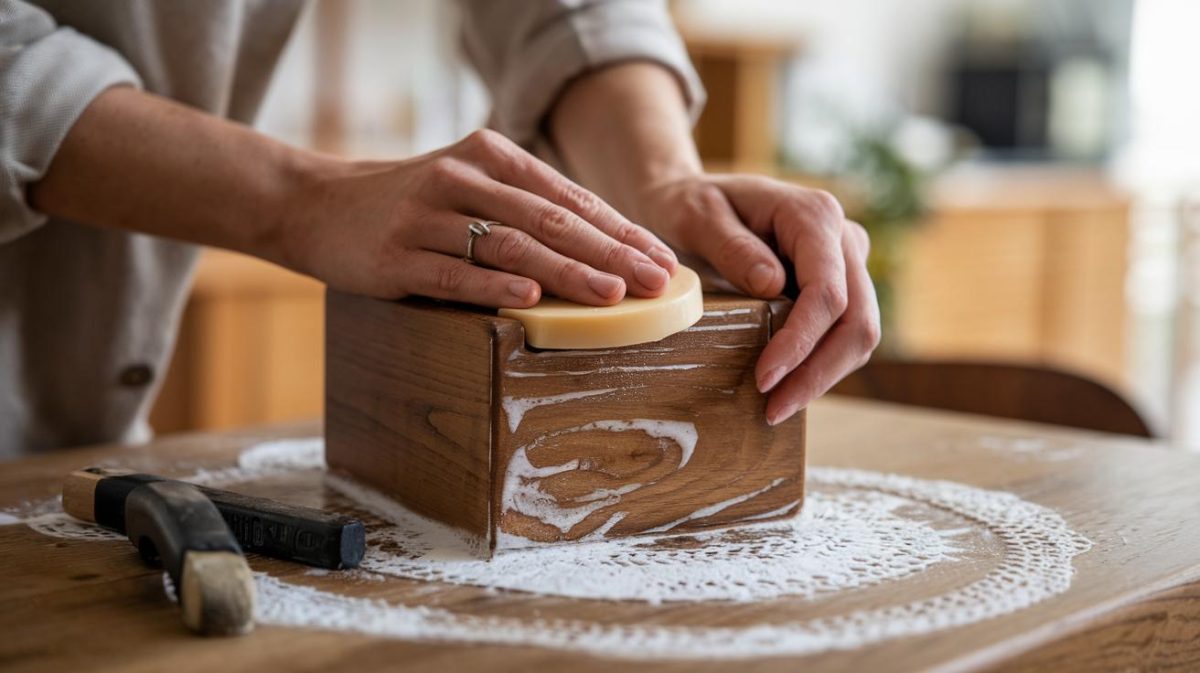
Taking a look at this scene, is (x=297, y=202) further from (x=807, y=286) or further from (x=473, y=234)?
(x=807, y=286)

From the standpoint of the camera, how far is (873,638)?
21.3 inches

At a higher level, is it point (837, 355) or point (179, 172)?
point (179, 172)

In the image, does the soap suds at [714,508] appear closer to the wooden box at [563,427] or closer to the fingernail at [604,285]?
the wooden box at [563,427]

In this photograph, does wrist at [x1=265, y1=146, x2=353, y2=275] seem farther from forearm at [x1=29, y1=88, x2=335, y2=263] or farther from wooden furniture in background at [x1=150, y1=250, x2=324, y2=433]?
wooden furniture in background at [x1=150, y1=250, x2=324, y2=433]

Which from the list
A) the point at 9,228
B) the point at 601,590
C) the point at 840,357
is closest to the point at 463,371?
the point at 601,590

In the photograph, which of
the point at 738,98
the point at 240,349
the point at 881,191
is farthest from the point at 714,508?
the point at 738,98

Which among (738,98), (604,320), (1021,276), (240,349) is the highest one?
(738,98)

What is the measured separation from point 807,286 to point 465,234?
22cm

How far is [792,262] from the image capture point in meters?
0.82

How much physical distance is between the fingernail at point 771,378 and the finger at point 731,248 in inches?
2.5

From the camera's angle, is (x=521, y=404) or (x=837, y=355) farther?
(x=837, y=355)

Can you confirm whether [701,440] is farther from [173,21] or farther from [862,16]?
[862,16]

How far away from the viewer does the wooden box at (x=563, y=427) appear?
66 centimetres

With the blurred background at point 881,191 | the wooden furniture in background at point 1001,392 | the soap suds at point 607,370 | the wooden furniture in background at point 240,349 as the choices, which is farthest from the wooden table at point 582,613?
the wooden furniture in background at point 240,349
